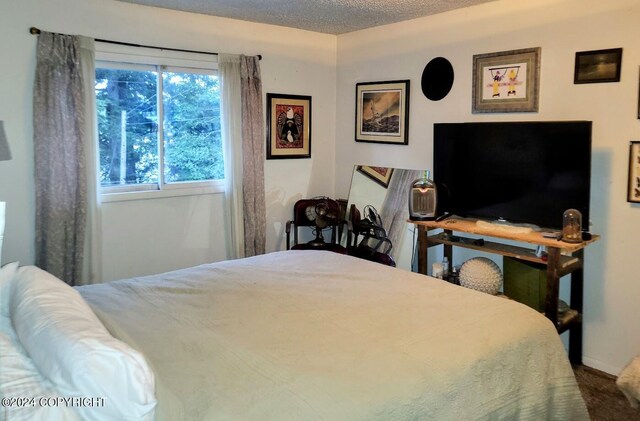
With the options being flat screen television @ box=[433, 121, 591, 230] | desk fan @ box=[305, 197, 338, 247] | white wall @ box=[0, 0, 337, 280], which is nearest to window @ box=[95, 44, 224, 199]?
white wall @ box=[0, 0, 337, 280]

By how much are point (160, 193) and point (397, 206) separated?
1.92m

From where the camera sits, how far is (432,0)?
3662 mm

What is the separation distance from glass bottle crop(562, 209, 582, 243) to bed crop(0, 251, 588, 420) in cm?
87

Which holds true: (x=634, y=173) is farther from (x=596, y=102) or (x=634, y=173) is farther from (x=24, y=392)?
(x=24, y=392)

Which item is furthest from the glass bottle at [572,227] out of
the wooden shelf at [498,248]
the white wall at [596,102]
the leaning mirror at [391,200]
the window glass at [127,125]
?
the window glass at [127,125]

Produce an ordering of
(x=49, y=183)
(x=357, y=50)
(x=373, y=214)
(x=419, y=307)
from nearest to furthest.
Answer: (x=419, y=307), (x=49, y=183), (x=373, y=214), (x=357, y=50)

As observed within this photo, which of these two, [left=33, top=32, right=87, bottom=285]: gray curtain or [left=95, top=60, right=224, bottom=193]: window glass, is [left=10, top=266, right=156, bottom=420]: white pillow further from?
[left=95, top=60, right=224, bottom=193]: window glass

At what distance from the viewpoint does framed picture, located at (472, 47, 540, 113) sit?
347cm

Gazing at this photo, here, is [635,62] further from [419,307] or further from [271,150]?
[271,150]

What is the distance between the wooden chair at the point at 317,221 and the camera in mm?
4453

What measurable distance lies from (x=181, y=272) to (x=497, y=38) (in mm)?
2699

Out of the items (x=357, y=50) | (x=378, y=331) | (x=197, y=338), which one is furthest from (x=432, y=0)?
(x=197, y=338)

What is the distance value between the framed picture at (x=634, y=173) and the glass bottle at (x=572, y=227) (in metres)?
0.38

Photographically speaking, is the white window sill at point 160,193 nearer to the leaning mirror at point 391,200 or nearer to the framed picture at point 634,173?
the leaning mirror at point 391,200
